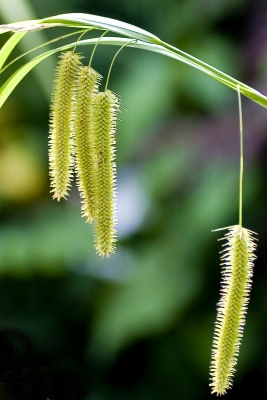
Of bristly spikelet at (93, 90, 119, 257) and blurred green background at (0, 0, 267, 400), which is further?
blurred green background at (0, 0, 267, 400)

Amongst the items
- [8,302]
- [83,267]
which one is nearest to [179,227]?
[83,267]

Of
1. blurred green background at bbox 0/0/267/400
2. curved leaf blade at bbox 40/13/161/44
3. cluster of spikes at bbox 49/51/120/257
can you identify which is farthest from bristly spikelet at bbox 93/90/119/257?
blurred green background at bbox 0/0/267/400

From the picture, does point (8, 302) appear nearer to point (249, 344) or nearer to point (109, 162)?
point (249, 344)

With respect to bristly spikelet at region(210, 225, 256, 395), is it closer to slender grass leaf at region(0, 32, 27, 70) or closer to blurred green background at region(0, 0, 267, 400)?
slender grass leaf at region(0, 32, 27, 70)

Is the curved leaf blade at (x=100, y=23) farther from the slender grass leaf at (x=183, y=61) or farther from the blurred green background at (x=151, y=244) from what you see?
the blurred green background at (x=151, y=244)

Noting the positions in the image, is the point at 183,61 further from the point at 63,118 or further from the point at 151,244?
the point at 151,244
